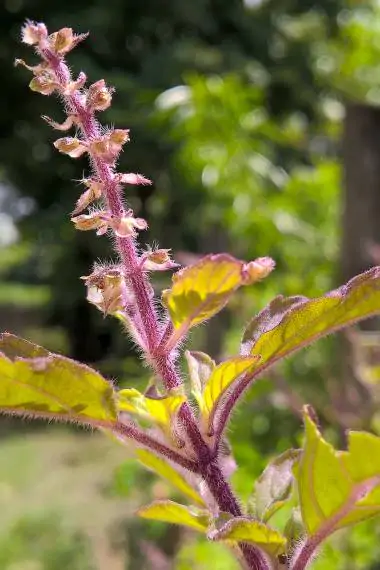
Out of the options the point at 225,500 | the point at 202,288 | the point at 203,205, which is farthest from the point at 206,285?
the point at 203,205

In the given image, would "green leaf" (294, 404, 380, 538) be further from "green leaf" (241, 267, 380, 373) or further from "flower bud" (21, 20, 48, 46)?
"flower bud" (21, 20, 48, 46)

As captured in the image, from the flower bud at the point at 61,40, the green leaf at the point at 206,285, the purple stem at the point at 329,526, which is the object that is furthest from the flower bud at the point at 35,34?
the purple stem at the point at 329,526

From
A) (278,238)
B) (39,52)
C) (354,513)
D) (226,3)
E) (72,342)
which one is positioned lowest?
(354,513)

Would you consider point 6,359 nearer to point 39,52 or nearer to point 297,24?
point 39,52

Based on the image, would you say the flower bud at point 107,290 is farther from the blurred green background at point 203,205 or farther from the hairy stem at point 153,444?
the blurred green background at point 203,205

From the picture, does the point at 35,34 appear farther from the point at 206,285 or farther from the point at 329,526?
the point at 329,526

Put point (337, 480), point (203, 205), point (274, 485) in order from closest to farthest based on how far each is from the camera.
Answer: point (337, 480) → point (274, 485) → point (203, 205)

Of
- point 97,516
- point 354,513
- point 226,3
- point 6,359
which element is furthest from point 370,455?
point 226,3
